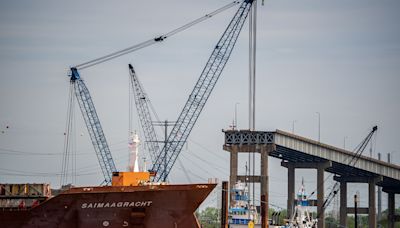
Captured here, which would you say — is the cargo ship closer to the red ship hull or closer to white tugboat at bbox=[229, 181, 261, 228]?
the red ship hull

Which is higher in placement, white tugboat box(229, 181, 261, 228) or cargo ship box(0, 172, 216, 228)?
white tugboat box(229, 181, 261, 228)

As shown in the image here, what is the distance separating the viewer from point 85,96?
609ft

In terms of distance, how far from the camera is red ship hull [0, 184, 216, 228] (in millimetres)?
94375

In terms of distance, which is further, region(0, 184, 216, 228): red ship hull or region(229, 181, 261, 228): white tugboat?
region(229, 181, 261, 228): white tugboat

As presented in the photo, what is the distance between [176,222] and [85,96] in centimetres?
9295

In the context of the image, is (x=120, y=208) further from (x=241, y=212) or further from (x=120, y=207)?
(x=241, y=212)

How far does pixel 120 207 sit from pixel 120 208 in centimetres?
8

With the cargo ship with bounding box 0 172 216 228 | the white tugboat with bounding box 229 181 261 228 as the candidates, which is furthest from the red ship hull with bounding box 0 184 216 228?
the white tugboat with bounding box 229 181 261 228

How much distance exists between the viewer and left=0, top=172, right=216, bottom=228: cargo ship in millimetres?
94438

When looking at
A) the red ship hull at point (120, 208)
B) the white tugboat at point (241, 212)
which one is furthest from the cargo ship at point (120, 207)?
the white tugboat at point (241, 212)

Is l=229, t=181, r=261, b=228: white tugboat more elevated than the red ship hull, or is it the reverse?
l=229, t=181, r=261, b=228: white tugboat

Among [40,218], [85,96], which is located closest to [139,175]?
[40,218]

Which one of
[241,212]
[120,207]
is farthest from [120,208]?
[241,212]

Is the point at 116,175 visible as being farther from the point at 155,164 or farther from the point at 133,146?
the point at 155,164
